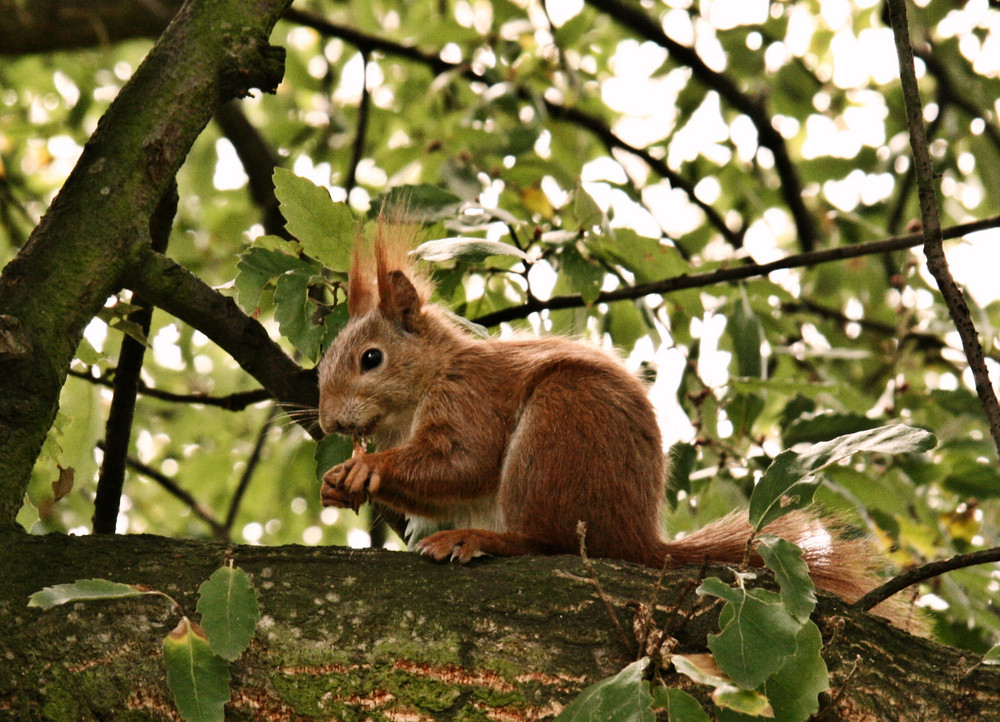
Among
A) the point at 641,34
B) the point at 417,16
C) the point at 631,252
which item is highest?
the point at 417,16

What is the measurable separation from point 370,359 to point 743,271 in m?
1.04

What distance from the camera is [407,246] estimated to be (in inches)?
124

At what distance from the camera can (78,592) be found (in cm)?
133

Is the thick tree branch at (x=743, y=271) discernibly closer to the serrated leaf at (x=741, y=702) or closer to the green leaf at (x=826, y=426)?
the green leaf at (x=826, y=426)

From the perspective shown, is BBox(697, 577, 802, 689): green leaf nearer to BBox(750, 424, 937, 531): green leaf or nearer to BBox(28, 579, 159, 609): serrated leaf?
BBox(750, 424, 937, 531): green leaf

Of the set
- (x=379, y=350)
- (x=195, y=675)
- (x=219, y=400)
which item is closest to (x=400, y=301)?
(x=379, y=350)

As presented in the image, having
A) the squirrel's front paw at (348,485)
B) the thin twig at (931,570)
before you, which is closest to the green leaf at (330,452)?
the squirrel's front paw at (348,485)

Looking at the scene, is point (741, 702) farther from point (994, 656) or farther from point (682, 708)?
point (994, 656)

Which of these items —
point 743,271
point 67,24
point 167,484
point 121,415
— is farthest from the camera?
point 67,24

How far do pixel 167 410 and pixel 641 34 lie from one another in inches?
116

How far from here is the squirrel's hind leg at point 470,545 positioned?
1.89 meters

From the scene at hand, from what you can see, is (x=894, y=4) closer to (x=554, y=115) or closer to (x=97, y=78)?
(x=554, y=115)

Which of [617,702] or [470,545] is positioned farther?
[470,545]

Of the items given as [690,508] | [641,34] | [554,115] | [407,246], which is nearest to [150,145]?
[407,246]
